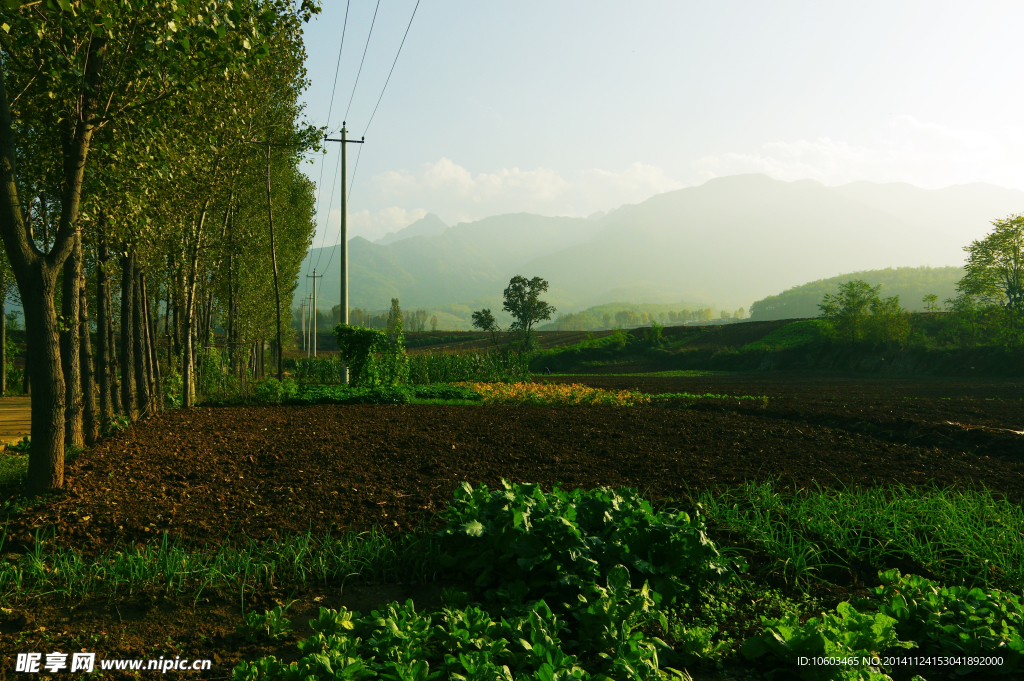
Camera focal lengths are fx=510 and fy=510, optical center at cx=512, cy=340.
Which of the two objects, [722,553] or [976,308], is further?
[976,308]

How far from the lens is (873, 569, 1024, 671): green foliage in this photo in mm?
2697

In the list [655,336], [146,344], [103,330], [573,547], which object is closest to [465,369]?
[146,344]

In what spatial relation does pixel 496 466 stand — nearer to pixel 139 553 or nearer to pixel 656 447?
pixel 656 447

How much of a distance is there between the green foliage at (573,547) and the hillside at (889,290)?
129136mm

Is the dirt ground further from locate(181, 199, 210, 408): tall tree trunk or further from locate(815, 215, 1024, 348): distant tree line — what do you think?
locate(815, 215, 1024, 348): distant tree line

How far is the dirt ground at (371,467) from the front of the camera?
3.11 m

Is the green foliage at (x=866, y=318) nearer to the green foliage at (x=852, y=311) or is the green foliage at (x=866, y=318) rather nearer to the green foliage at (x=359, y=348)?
the green foliage at (x=852, y=311)

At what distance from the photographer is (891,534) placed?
4.11m

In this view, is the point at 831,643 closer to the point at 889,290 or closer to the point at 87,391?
the point at 87,391

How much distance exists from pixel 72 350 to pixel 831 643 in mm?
7650

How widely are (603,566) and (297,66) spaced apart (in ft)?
58.0

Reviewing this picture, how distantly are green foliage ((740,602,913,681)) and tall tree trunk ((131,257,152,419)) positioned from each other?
402 inches

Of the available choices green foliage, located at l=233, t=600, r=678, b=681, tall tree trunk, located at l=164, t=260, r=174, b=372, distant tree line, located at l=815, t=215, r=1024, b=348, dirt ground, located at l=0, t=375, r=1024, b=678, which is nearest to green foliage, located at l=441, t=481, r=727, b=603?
green foliage, located at l=233, t=600, r=678, b=681

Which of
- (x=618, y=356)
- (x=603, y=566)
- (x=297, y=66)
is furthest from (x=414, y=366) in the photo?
(x=618, y=356)
